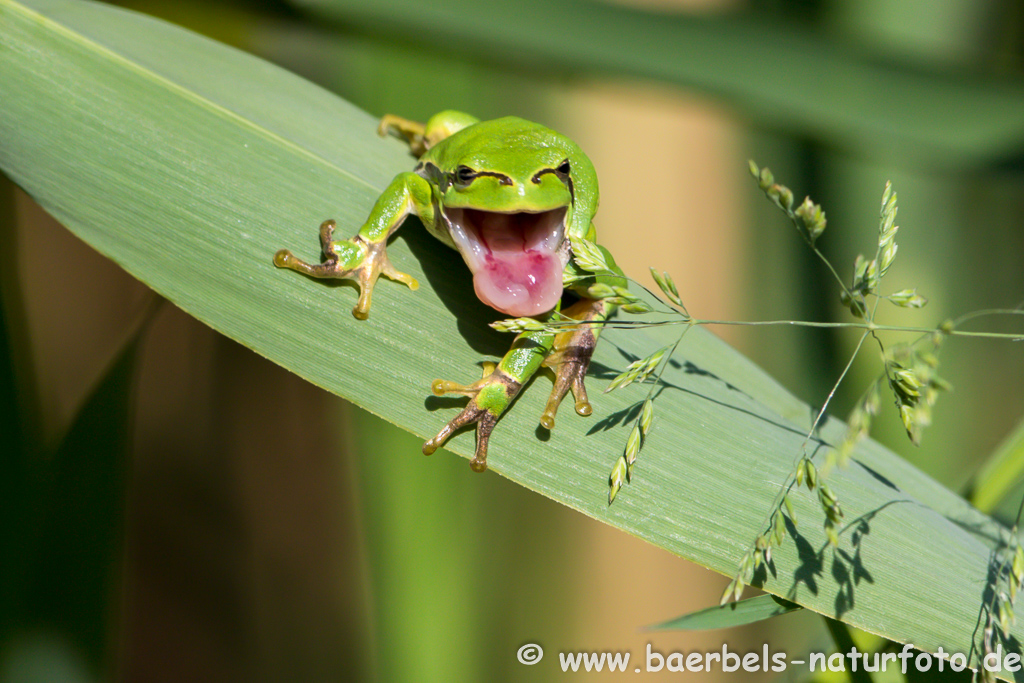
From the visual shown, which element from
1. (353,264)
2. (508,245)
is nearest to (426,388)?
(353,264)

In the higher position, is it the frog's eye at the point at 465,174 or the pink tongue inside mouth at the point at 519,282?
the frog's eye at the point at 465,174

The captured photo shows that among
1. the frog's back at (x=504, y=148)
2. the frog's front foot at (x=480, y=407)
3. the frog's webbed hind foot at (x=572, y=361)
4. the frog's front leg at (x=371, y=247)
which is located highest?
the frog's back at (x=504, y=148)

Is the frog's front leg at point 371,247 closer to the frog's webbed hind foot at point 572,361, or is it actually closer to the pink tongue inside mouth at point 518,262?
the pink tongue inside mouth at point 518,262

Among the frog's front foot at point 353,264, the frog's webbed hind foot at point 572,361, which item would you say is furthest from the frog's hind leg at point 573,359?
the frog's front foot at point 353,264

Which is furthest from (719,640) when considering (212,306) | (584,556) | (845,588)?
(212,306)

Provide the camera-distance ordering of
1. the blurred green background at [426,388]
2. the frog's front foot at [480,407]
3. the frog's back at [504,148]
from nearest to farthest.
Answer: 1. the frog's front foot at [480,407]
2. the blurred green background at [426,388]
3. the frog's back at [504,148]

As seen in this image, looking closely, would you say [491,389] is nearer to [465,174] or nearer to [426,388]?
[426,388]

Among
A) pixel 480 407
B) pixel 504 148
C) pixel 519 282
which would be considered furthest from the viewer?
pixel 504 148
